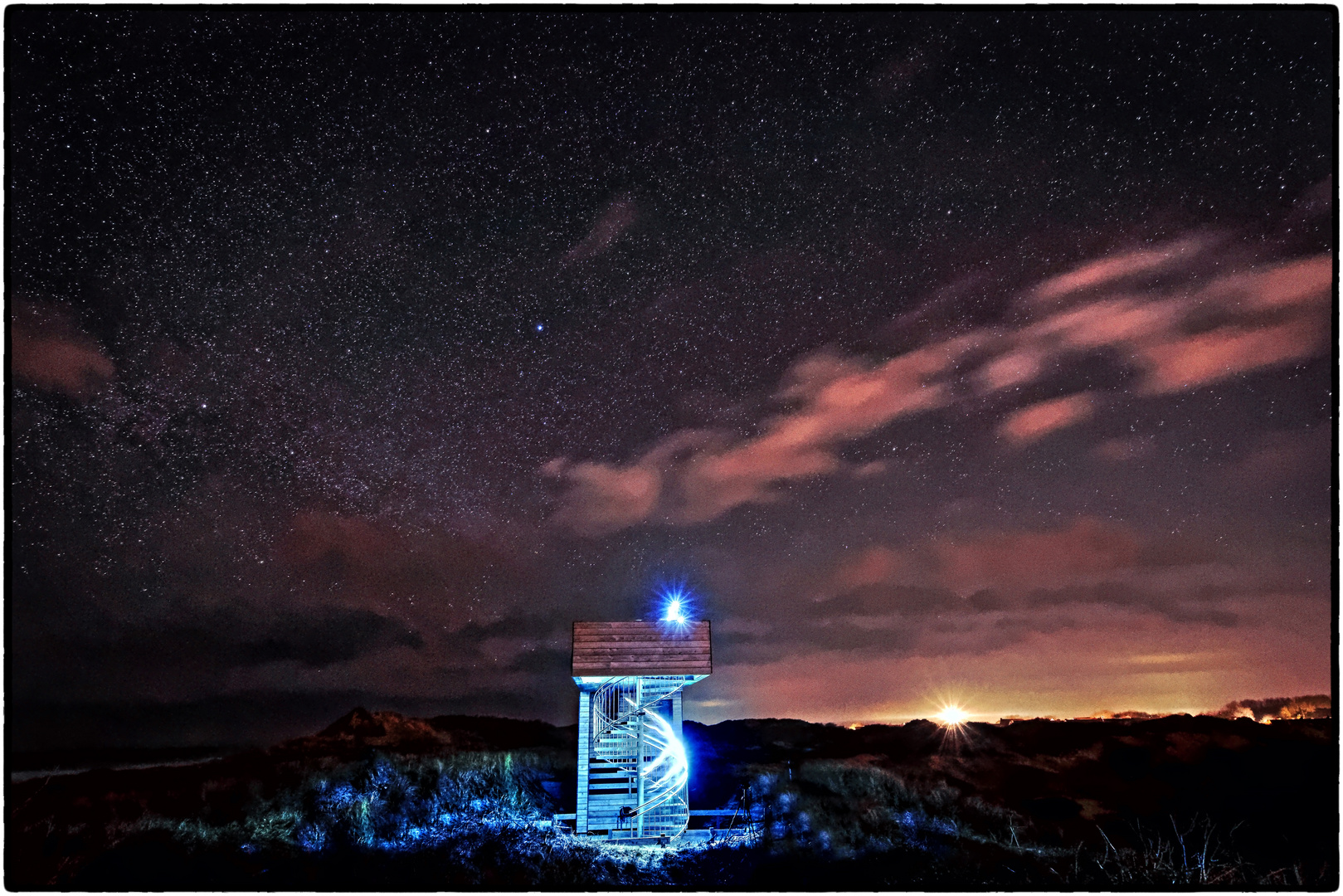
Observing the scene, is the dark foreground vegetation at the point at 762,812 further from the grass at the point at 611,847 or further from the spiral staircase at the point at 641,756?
the spiral staircase at the point at 641,756

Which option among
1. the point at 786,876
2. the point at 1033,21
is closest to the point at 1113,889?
the point at 786,876

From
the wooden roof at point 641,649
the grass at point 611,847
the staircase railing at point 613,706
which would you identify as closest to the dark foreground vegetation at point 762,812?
the grass at point 611,847

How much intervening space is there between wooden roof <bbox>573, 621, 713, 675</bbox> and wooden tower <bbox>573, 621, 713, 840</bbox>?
0.06ft

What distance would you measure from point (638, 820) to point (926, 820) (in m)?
7.12

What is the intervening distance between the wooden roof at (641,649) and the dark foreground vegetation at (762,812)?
3.75 m

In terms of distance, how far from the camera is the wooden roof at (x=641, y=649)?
1994 cm

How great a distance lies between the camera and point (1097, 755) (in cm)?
2545

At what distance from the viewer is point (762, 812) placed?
72.2 feet

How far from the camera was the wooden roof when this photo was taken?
1994cm

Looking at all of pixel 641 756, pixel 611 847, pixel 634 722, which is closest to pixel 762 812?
pixel 641 756

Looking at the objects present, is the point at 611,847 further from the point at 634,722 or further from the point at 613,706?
the point at 613,706

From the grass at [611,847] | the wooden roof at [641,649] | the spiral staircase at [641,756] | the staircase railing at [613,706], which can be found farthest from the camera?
the staircase railing at [613,706]

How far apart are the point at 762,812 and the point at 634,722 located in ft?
13.3

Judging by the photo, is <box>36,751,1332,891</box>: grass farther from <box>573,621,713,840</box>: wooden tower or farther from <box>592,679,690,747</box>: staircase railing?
<box>592,679,690,747</box>: staircase railing
